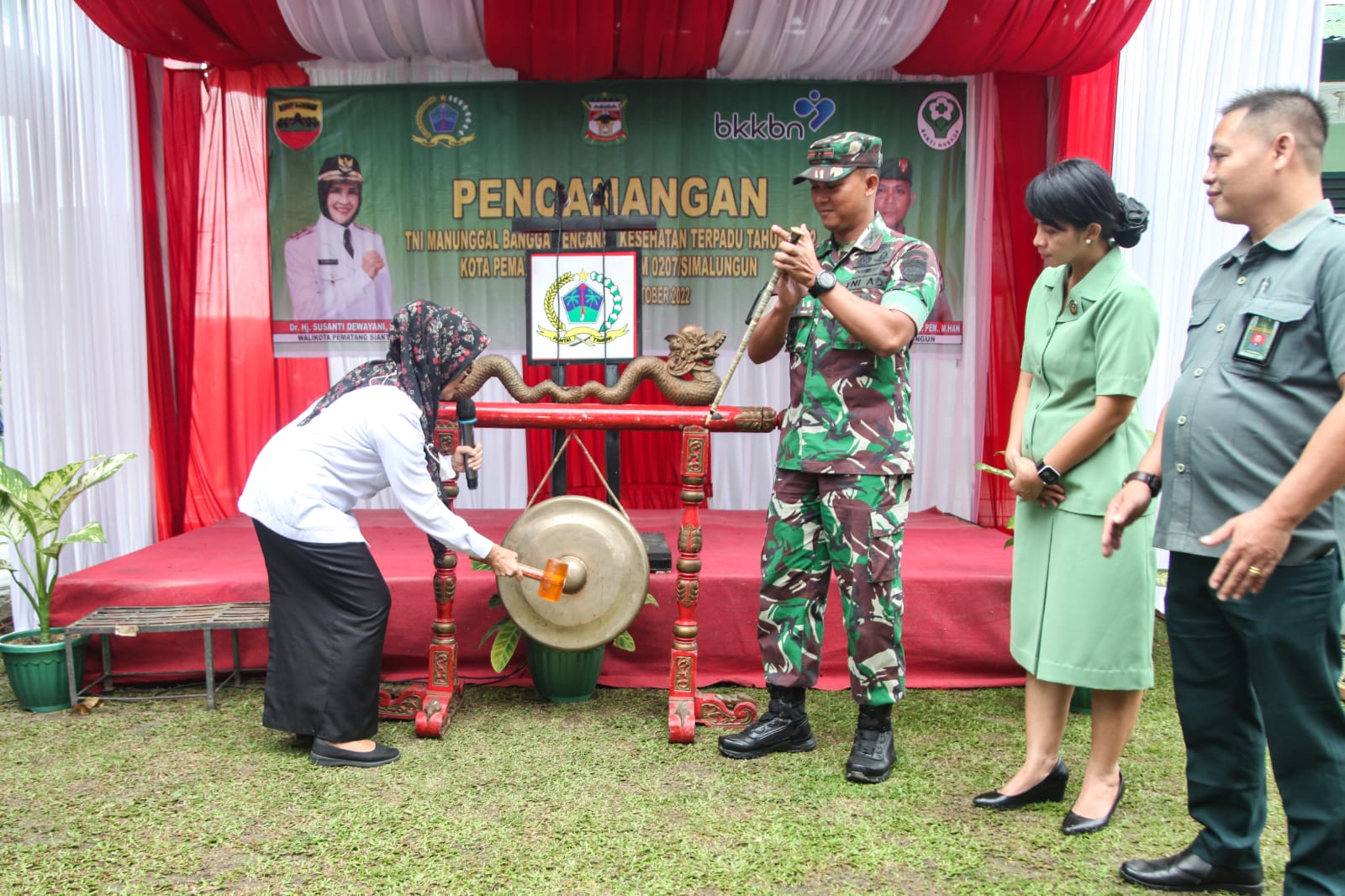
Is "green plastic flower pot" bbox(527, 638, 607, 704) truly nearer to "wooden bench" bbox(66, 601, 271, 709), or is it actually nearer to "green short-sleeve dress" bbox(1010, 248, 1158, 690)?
"wooden bench" bbox(66, 601, 271, 709)

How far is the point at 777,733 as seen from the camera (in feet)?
8.79

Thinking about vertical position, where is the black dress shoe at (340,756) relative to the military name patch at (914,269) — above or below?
below

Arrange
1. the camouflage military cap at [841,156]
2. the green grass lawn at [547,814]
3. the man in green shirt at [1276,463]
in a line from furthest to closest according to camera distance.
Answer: the camouflage military cap at [841,156] → the green grass lawn at [547,814] → the man in green shirt at [1276,463]

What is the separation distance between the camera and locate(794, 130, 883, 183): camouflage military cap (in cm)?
242

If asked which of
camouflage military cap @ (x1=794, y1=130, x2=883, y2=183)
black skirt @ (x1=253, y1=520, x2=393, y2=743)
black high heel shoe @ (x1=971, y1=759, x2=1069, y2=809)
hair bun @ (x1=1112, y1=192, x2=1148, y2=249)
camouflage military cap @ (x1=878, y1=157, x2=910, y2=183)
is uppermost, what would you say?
camouflage military cap @ (x1=878, y1=157, x2=910, y2=183)

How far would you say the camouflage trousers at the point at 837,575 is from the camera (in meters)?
2.47

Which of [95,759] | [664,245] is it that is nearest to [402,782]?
[95,759]

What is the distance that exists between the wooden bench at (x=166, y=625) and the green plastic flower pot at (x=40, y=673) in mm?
41

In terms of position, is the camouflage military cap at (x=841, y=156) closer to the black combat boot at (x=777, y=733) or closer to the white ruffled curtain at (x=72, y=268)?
the black combat boot at (x=777, y=733)

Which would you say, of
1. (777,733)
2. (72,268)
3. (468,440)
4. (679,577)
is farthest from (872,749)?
(72,268)

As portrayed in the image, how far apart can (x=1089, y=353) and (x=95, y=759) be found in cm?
283

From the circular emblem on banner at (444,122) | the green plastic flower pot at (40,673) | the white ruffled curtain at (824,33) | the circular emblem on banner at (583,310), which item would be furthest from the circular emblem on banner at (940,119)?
the green plastic flower pot at (40,673)

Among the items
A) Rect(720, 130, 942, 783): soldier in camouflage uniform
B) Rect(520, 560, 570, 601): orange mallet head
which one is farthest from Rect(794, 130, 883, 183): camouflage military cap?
Rect(520, 560, 570, 601): orange mallet head

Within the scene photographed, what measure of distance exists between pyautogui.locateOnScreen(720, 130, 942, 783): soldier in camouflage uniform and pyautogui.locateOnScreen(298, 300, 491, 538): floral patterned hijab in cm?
86
